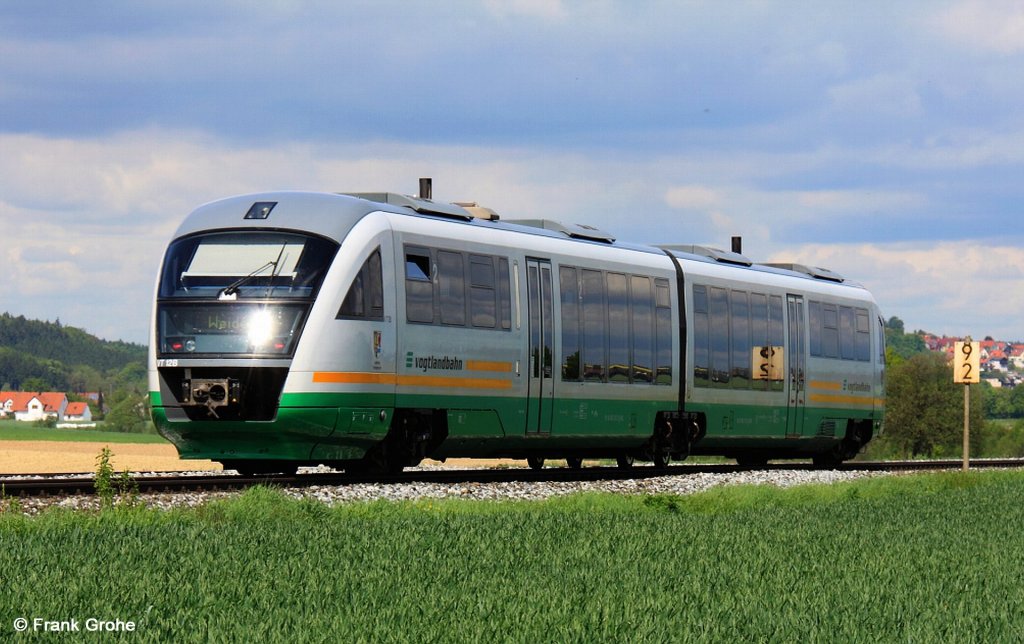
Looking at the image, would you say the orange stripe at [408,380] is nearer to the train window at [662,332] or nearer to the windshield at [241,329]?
the windshield at [241,329]

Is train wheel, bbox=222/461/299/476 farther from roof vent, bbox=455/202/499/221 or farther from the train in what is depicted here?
roof vent, bbox=455/202/499/221

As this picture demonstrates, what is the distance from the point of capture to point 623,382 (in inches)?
925

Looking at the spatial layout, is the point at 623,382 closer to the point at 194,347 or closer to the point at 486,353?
the point at 486,353

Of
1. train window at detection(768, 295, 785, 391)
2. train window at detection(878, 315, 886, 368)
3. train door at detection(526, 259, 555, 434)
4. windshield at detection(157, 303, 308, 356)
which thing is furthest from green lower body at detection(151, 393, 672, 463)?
train window at detection(878, 315, 886, 368)

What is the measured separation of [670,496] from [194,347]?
6080 millimetres

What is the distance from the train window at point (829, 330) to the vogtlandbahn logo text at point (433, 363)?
39.5 feet

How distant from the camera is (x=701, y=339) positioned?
84.0 ft

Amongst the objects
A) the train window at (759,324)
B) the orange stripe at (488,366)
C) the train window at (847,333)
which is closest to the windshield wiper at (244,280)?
the orange stripe at (488,366)

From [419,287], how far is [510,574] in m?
9.47

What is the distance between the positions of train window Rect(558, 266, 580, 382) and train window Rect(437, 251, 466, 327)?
2.46 metres

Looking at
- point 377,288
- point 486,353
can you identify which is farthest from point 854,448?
point 377,288

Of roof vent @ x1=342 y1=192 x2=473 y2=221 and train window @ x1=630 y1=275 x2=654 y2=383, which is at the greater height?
roof vent @ x1=342 y1=192 x2=473 y2=221

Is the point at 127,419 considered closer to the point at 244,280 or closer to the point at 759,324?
the point at 759,324

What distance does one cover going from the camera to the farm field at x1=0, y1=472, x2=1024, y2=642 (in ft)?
25.7
